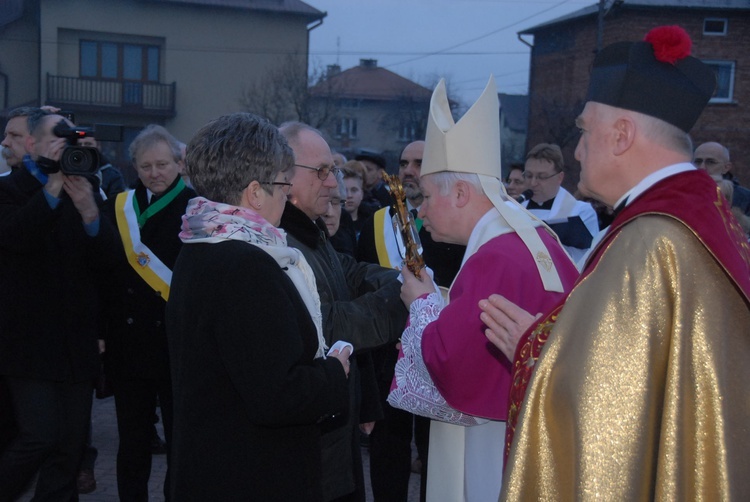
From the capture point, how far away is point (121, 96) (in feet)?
107

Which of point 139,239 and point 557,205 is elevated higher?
point 557,205

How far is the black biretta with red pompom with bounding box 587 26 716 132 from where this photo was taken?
2176 millimetres

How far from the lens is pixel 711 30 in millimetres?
31719

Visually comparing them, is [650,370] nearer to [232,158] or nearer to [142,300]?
[232,158]

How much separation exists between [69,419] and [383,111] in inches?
1770

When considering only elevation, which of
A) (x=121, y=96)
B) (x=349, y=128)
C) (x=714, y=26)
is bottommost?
(x=349, y=128)

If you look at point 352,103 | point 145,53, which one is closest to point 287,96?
point 145,53

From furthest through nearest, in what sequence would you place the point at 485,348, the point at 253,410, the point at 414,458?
the point at 414,458, the point at 485,348, the point at 253,410

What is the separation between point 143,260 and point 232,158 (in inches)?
90.9

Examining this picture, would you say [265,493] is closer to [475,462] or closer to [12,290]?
[475,462]

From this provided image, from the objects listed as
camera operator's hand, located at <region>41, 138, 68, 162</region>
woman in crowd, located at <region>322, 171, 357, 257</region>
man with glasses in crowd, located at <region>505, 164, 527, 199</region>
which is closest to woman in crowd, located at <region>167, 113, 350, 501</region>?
camera operator's hand, located at <region>41, 138, 68, 162</region>

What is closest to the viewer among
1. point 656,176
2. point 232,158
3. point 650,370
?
point 650,370

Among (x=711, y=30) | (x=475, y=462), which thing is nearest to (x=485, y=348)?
(x=475, y=462)

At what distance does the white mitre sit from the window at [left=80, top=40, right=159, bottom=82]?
31.0m
